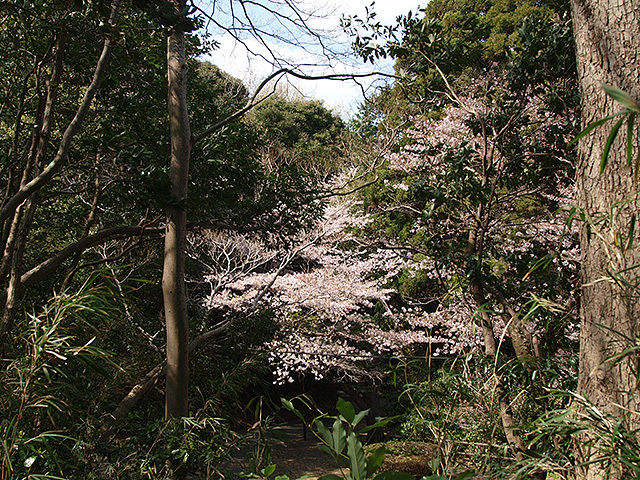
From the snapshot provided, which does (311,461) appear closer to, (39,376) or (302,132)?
(39,376)

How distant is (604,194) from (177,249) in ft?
8.43

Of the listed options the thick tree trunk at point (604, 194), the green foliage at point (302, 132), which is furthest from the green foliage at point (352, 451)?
the green foliage at point (302, 132)

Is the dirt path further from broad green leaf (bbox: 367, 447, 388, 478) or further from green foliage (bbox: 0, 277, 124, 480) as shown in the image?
broad green leaf (bbox: 367, 447, 388, 478)

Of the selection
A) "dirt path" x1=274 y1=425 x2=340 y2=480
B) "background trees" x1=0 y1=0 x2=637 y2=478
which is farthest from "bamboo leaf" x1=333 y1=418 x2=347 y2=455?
"dirt path" x1=274 y1=425 x2=340 y2=480

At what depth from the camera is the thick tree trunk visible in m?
1.21

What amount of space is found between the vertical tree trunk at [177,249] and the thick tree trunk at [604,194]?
238 centimetres

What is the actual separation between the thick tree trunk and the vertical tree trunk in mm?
2380

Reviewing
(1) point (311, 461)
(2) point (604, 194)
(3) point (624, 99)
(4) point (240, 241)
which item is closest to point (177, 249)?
(2) point (604, 194)

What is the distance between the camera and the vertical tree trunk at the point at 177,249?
296 cm

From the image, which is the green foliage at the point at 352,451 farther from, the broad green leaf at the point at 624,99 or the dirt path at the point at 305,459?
Result: the dirt path at the point at 305,459

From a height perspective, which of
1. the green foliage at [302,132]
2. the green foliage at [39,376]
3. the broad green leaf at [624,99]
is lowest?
the green foliage at [39,376]

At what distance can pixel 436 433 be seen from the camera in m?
0.96

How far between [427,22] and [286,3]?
3.34ft

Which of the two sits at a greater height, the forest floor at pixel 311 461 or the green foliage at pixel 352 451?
the green foliage at pixel 352 451
